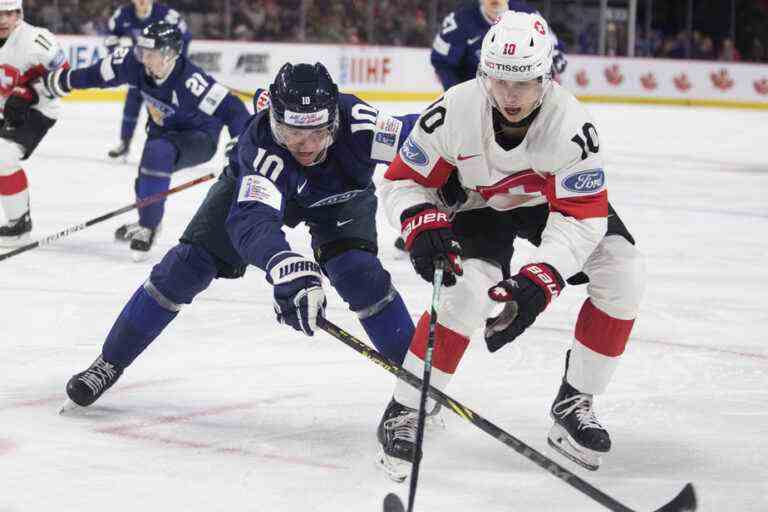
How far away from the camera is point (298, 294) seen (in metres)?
2.60

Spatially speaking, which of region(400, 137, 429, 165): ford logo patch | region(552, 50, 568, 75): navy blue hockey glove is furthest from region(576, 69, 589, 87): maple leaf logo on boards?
region(400, 137, 429, 165): ford logo patch

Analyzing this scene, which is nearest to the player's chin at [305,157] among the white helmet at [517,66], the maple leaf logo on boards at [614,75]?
the white helmet at [517,66]

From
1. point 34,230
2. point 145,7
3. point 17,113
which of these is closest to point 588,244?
point 17,113

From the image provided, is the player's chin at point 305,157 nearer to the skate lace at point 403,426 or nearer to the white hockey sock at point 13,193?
the skate lace at point 403,426

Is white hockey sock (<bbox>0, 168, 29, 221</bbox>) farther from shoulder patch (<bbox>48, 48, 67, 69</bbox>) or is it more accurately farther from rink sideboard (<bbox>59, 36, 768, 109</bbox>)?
rink sideboard (<bbox>59, 36, 768, 109</bbox>)

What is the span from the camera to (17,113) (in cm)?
538

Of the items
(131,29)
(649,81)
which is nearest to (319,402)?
(131,29)

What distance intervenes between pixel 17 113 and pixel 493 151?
3.34 m

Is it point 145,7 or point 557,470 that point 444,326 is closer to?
point 557,470

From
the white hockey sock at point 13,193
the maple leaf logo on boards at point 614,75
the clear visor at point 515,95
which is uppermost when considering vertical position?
the clear visor at point 515,95

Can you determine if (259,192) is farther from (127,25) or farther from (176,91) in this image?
(127,25)

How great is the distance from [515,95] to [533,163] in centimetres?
17

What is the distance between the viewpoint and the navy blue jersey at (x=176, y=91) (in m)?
5.27

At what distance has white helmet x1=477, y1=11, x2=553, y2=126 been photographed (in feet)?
8.27
